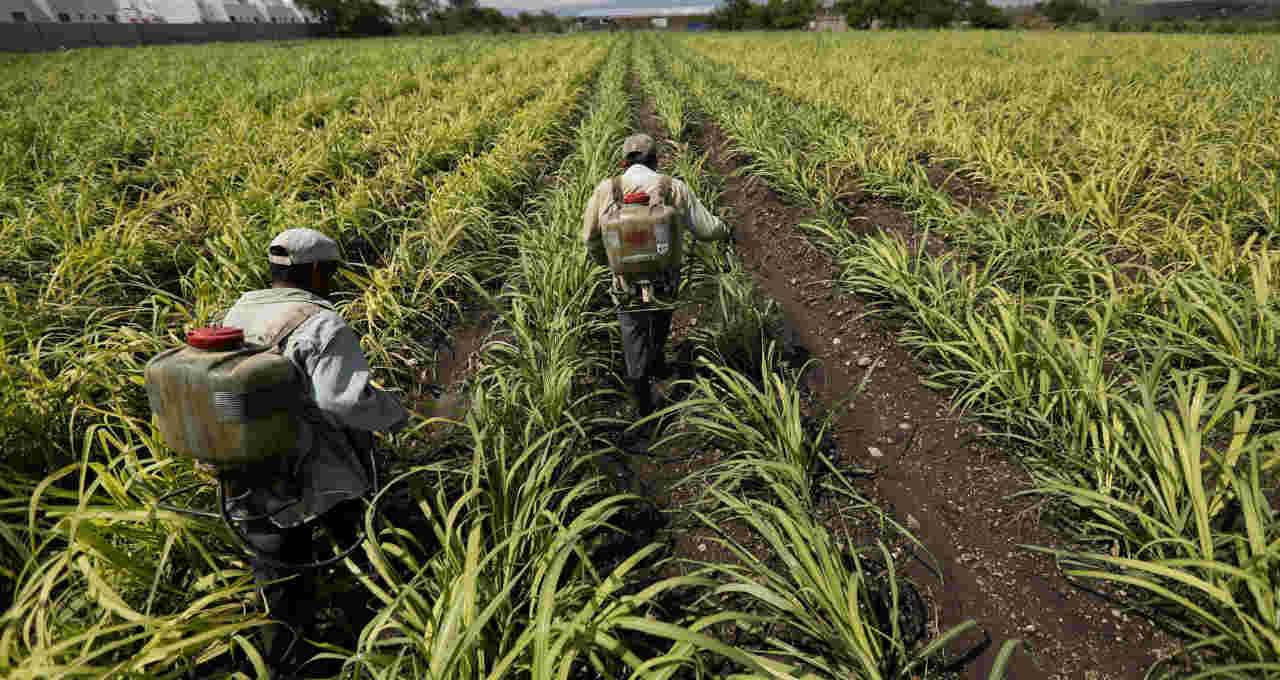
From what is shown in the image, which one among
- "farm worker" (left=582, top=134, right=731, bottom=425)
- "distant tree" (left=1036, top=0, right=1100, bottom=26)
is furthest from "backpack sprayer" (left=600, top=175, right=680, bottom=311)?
"distant tree" (left=1036, top=0, right=1100, bottom=26)

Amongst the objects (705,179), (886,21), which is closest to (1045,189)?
(705,179)

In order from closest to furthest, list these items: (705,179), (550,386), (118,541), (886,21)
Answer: (118,541)
(550,386)
(705,179)
(886,21)

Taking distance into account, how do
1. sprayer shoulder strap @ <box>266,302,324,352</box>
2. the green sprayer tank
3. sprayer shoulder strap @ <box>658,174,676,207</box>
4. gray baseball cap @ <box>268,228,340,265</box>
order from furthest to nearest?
sprayer shoulder strap @ <box>658,174,676,207</box>, gray baseball cap @ <box>268,228,340,265</box>, sprayer shoulder strap @ <box>266,302,324,352</box>, the green sprayer tank

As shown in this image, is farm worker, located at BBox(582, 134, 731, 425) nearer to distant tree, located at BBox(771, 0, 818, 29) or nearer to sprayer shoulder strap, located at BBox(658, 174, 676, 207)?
sprayer shoulder strap, located at BBox(658, 174, 676, 207)

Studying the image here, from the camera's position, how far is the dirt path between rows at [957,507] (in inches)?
66.4

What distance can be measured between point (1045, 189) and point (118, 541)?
20.1 feet

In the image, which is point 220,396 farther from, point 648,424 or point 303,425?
point 648,424

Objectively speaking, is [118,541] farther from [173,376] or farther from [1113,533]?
[1113,533]

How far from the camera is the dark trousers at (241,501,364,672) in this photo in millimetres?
1586

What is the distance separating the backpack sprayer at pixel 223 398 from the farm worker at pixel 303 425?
136 millimetres

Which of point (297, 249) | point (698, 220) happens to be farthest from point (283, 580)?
point (698, 220)

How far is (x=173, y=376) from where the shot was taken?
1.22 metres

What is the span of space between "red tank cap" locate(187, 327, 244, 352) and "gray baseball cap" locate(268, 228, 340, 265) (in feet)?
1.33

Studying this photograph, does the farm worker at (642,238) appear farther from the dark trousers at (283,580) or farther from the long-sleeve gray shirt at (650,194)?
the dark trousers at (283,580)
